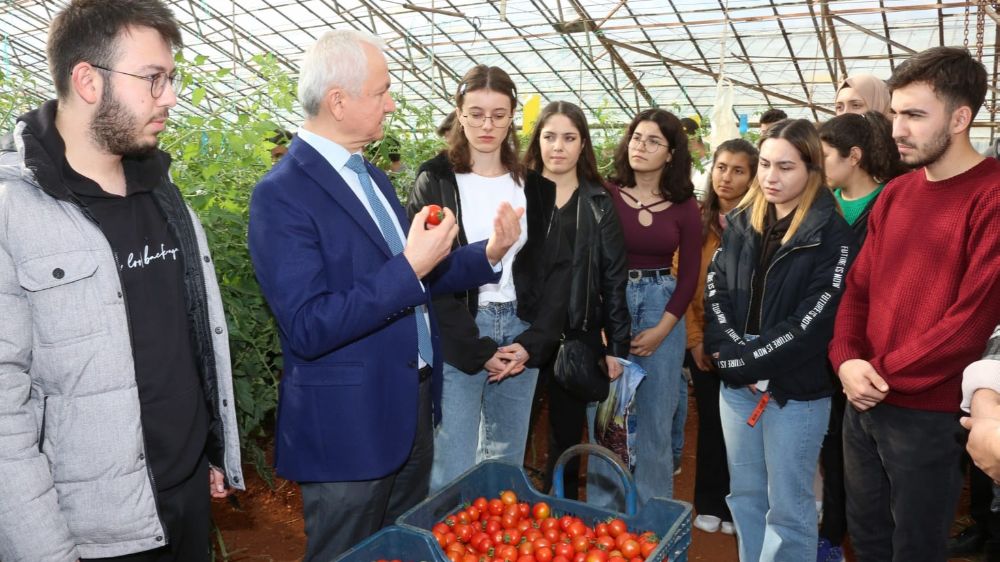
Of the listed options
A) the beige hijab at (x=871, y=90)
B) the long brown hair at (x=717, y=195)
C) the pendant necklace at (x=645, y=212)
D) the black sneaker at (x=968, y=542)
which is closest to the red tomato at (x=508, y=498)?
the pendant necklace at (x=645, y=212)

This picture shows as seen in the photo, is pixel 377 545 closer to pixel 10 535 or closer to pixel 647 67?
pixel 10 535

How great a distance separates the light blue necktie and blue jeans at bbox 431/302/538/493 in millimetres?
530

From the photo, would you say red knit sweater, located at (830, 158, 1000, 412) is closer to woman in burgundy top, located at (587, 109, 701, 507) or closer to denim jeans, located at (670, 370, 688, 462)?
woman in burgundy top, located at (587, 109, 701, 507)

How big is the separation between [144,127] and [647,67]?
15678mm

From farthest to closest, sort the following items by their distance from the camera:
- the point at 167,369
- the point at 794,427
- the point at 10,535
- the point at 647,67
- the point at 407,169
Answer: the point at 647,67 → the point at 407,169 → the point at 794,427 → the point at 167,369 → the point at 10,535

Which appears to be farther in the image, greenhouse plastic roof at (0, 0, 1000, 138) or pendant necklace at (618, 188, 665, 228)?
greenhouse plastic roof at (0, 0, 1000, 138)

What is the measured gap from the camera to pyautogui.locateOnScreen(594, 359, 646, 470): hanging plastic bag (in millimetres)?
2873

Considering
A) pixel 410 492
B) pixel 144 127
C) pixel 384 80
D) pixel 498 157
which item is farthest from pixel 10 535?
pixel 498 157

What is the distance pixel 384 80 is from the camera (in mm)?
1854

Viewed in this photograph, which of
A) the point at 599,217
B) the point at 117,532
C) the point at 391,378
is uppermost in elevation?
the point at 599,217

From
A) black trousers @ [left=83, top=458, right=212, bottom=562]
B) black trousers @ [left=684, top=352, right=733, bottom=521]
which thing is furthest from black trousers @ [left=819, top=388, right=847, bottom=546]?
black trousers @ [left=83, top=458, right=212, bottom=562]

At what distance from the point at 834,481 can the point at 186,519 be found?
2.57 m

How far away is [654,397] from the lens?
3.16m

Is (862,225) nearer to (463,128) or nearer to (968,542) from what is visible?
(463,128)
